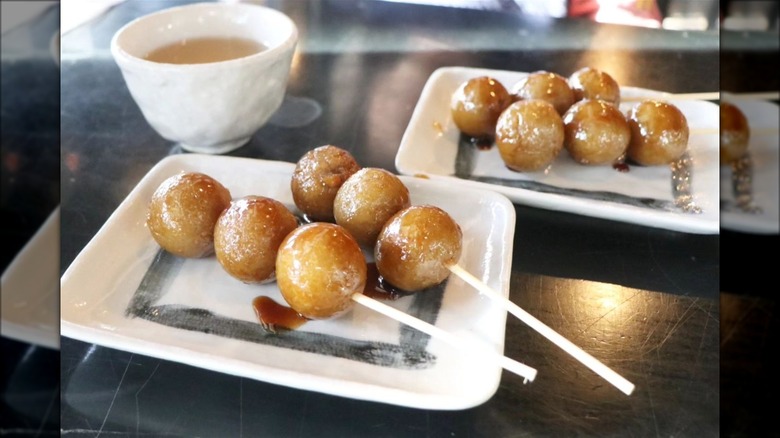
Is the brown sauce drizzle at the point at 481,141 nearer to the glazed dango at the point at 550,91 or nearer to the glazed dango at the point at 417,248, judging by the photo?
the glazed dango at the point at 550,91

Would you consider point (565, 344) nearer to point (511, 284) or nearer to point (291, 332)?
point (511, 284)

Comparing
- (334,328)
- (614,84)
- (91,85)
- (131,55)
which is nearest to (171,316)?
(334,328)

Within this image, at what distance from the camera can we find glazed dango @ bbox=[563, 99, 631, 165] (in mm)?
1064

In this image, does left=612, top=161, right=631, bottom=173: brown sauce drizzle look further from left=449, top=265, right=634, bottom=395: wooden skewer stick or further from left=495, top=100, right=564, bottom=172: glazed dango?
left=449, top=265, right=634, bottom=395: wooden skewer stick

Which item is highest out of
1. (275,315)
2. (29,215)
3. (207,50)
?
(207,50)

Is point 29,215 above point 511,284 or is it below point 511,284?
below

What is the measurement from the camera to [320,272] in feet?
2.50

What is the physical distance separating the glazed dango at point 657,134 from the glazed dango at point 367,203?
44cm

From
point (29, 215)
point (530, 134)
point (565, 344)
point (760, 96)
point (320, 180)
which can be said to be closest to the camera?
point (760, 96)

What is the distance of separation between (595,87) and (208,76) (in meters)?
0.64

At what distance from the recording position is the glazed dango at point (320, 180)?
0.93 metres

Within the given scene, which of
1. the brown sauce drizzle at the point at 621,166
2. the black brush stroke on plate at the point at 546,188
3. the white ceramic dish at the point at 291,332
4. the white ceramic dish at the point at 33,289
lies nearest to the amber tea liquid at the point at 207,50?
the white ceramic dish at the point at 291,332

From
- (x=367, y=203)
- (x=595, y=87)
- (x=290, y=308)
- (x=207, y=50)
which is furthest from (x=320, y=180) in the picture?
(x=595, y=87)

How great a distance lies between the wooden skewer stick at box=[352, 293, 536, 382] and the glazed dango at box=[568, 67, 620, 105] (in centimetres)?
61
